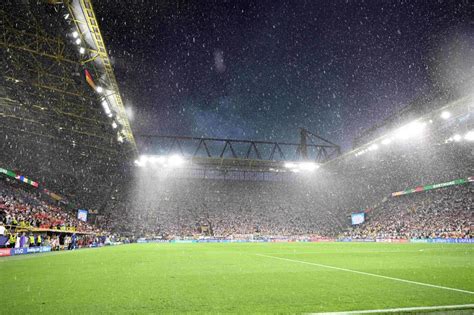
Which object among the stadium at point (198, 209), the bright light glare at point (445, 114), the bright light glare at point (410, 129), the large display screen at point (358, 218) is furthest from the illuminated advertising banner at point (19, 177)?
the large display screen at point (358, 218)

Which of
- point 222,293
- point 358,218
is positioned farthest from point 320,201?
point 222,293

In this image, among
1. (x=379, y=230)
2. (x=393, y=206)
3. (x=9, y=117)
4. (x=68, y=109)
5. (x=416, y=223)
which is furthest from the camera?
(x=393, y=206)

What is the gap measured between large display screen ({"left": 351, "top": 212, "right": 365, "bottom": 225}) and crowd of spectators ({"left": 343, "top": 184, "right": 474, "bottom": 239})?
3.93 ft

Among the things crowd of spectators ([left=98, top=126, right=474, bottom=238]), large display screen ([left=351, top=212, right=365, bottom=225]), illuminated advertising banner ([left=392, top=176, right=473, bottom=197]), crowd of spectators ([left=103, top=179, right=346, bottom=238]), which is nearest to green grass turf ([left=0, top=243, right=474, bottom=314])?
crowd of spectators ([left=98, top=126, right=474, bottom=238])

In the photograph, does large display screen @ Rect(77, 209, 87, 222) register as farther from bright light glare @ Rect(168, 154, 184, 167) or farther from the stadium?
bright light glare @ Rect(168, 154, 184, 167)

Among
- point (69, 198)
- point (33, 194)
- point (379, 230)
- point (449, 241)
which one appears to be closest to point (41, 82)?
point (33, 194)

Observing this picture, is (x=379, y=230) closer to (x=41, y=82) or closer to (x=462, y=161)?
(x=462, y=161)

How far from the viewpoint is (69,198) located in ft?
145

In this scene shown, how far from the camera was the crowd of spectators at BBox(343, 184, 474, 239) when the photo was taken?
3729 cm

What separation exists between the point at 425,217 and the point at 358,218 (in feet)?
44.6

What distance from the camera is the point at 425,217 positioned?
42.2 m

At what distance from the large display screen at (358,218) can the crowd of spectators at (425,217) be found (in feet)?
3.93

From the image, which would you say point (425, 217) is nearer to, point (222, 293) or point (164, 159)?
point (164, 159)

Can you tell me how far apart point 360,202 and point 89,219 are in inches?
1864
